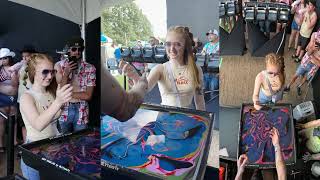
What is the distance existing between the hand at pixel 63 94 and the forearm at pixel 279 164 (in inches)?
66.8

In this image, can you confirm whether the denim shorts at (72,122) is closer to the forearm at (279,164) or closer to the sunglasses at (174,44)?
the sunglasses at (174,44)

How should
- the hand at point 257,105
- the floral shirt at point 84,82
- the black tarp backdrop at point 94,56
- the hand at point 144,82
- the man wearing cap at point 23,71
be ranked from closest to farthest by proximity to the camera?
the hand at point 257,105, the hand at point 144,82, the black tarp backdrop at point 94,56, the floral shirt at point 84,82, the man wearing cap at point 23,71

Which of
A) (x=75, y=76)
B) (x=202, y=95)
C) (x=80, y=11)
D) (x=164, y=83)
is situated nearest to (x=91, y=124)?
(x=75, y=76)

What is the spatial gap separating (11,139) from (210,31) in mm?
2015

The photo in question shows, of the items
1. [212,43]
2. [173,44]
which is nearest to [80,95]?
[173,44]

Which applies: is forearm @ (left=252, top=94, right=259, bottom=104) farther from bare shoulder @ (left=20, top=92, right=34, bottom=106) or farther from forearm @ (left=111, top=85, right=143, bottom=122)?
bare shoulder @ (left=20, top=92, right=34, bottom=106)

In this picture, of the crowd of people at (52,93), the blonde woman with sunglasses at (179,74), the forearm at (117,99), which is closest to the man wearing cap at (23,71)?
the crowd of people at (52,93)

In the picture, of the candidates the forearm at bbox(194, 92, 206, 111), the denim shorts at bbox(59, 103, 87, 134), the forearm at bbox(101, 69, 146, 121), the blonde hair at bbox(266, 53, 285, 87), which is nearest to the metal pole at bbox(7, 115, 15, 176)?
the denim shorts at bbox(59, 103, 87, 134)

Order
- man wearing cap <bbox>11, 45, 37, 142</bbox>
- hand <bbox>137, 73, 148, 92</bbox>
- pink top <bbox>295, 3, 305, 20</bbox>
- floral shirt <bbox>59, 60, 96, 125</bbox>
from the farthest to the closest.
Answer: man wearing cap <bbox>11, 45, 37, 142</bbox> → floral shirt <bbox>59, 60, 96, 125</bbox> → hand <bbox>137, 73, 148, 92</bbox> → pink top <bbox>295, 3, 305, 20</bbox>

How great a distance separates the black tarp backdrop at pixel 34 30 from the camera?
2.79 metres

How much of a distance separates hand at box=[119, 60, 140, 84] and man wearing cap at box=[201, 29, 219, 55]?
52 centimetres

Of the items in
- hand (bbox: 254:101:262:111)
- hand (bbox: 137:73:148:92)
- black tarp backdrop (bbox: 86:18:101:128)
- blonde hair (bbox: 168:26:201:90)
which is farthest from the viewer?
black tarp backdrop (bbox: 86:18:101:128)

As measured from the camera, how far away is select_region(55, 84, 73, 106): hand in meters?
2.80

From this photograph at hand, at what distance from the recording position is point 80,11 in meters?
2.72
